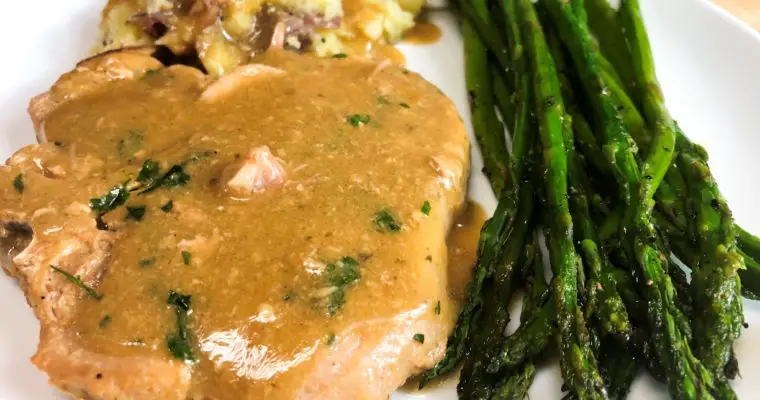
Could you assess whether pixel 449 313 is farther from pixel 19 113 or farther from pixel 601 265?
pixel 19 113

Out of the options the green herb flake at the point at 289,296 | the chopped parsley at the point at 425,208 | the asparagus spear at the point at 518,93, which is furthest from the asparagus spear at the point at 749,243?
the green herb flake at the point at 289,296

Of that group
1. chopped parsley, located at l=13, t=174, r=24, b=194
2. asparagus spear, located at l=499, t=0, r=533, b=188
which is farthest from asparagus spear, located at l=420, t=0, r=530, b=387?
chopped parsley, located at l=13, t=174, r=24, b=194

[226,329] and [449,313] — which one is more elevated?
→ [226,329]

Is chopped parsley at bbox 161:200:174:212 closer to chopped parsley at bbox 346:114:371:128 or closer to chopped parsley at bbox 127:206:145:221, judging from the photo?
chopped parsley at bbox 127:206:145:221

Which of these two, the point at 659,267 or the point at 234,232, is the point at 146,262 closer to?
the point at 234,232

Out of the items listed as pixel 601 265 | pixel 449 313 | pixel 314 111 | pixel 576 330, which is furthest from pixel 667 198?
pixel 314 111

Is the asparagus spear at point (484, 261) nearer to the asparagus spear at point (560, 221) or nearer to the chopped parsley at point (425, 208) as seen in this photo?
the asparagus spear at point (560, 221)

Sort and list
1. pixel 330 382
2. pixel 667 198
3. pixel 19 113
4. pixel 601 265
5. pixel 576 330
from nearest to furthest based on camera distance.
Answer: pixel 330 382 → pixel 576 330 → pixel 601 265 → pixel 667 198 → pixel 19 113
